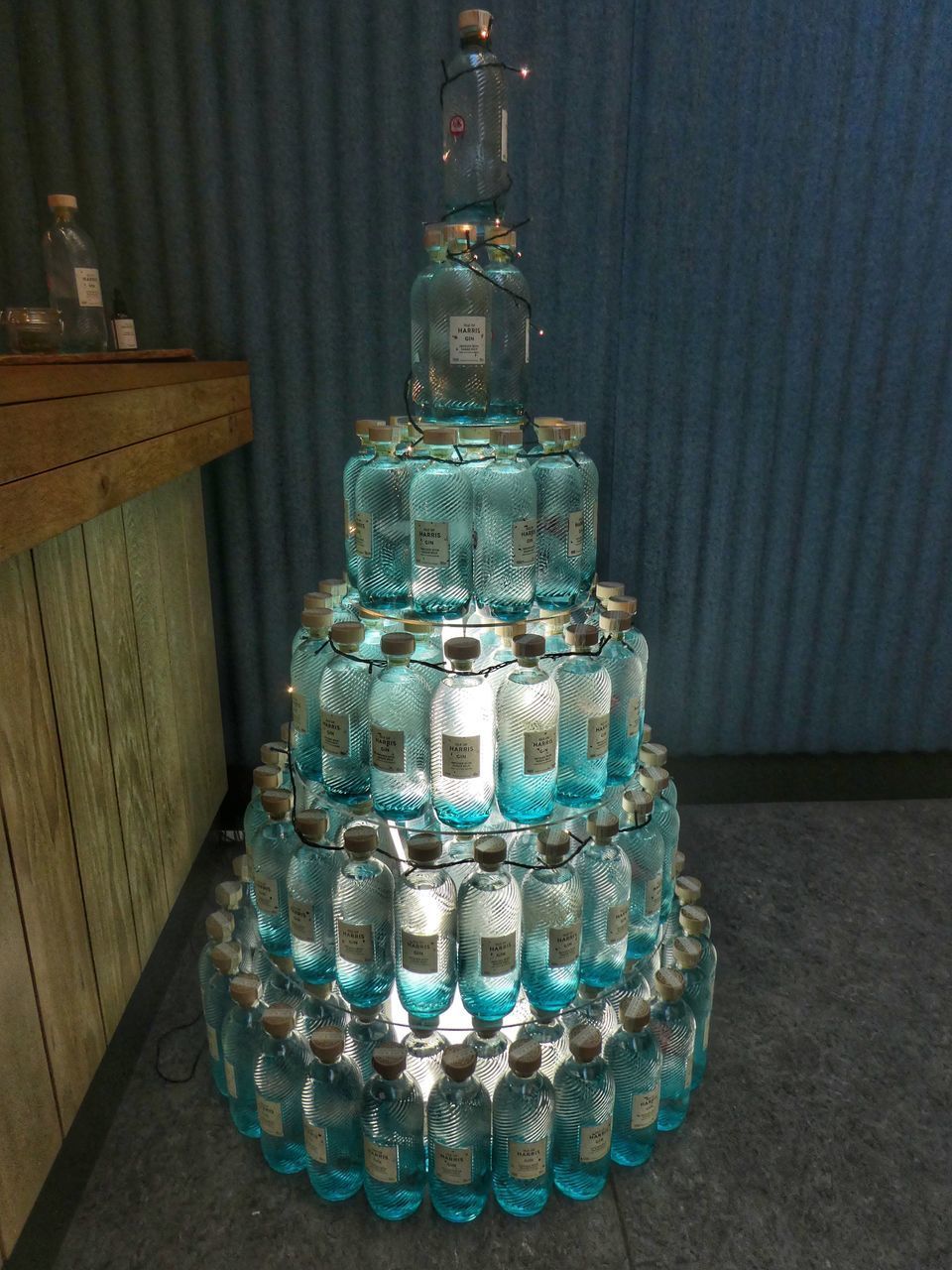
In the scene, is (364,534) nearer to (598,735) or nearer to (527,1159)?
(598,735)

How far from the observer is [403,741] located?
147 centimetres

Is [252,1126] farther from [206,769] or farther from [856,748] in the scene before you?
[856,748]

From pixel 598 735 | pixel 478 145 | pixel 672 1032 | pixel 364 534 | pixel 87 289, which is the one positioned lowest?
pixel 672 1032

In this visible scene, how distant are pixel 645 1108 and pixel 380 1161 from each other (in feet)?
1.58

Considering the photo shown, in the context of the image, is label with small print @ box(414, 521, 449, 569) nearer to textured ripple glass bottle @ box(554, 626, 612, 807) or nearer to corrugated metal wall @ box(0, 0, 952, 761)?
textured ripple glass bottle @ box(554, 626, 612, 807)

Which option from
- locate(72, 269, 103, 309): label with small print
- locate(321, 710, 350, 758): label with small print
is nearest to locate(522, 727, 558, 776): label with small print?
locate(321, 710, 350, 758): label with small print

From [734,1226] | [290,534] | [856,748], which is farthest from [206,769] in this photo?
[856,748]

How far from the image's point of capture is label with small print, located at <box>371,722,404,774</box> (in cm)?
147

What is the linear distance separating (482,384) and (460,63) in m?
0.71

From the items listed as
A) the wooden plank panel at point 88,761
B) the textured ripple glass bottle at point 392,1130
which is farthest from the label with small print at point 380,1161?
the wooden plank panel at point 88,761

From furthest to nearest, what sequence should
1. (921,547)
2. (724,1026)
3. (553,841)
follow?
1. (921,547)
2. (724,1026)
3. (553,841)

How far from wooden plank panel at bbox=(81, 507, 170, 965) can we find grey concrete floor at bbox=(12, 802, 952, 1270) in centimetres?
33

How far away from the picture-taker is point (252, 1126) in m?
1.74

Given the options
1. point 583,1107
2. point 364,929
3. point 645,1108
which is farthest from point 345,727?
point 645,1108
